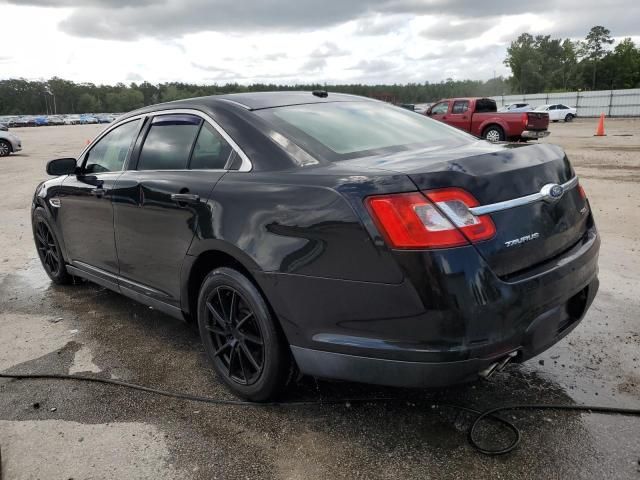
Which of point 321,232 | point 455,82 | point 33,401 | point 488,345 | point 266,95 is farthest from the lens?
point 455,82

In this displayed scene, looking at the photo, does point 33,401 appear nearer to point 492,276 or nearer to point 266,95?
point 266,95

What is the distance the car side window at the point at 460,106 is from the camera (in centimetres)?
1903

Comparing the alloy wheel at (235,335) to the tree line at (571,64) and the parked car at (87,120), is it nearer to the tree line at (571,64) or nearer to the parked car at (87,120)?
the tree line at (571,64)

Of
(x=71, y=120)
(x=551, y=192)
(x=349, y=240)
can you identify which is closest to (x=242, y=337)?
(x=349, y=240)

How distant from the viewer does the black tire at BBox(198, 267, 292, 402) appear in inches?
106

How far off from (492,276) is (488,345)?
0.28 meters

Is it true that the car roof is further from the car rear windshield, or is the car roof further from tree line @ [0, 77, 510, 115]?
tree line @ [0, 77, 510, 115]

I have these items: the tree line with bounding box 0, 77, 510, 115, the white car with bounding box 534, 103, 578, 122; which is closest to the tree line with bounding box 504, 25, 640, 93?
the tree line with bounding box 0, 77, 510, 115

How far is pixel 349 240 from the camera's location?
2.29 metres

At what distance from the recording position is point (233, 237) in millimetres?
2740

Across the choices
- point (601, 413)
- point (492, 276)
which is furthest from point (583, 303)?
point (492, 276)

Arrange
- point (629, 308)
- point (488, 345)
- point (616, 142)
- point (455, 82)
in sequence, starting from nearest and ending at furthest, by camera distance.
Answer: point (488, 345)
point (629, 308)
point (616, 142)
point (455, 82)

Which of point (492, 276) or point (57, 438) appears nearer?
point (492, 276)

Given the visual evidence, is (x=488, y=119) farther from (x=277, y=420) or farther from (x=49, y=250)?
(x=277, y=420)
